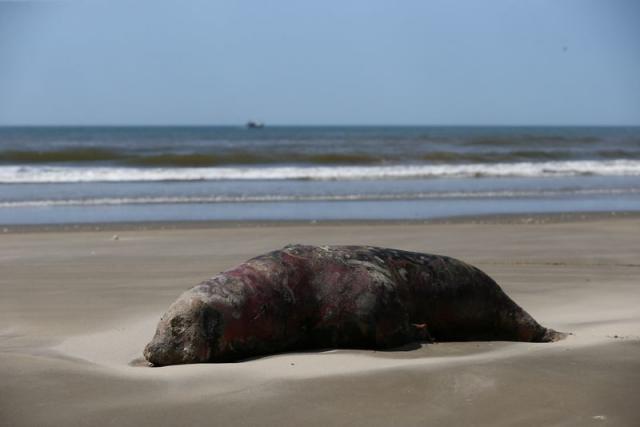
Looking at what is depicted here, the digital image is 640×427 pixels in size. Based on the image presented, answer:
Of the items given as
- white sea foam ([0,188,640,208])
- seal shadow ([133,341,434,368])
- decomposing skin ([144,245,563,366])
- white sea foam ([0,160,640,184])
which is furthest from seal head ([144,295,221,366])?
white sea foam ([0,160,640,184])

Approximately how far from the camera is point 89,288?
8.41 metres

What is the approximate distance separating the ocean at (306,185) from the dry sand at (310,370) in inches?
303

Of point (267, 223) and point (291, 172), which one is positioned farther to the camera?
point (291, 172)

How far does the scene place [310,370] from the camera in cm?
496

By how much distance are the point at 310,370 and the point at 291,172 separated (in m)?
24.2

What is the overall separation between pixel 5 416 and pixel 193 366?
1161 millimetres

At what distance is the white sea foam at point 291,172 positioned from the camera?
2709 centimetres

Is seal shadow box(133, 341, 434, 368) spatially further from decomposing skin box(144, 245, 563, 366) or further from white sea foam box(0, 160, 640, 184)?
white sea foam box(0, 160, 640, 184)

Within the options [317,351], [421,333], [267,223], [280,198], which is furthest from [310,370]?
[280,198]

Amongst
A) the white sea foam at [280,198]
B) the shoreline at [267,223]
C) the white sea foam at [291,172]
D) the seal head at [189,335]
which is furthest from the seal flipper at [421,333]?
the white sea foam at [291,172]

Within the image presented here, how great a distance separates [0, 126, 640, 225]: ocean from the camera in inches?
685

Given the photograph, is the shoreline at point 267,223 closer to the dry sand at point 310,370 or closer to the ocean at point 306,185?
the ocean at point 306,185

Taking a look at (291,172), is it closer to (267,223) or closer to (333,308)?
(267,223)

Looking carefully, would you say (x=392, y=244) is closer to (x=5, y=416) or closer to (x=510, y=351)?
(x=510, y=351)
